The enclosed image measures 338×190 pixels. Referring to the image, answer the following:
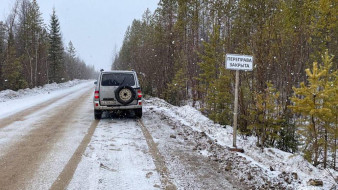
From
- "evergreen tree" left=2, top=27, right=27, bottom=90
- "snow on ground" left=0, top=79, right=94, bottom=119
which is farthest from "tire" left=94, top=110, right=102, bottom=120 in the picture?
"evergreen tree" left=2, top=27, right=27, bottom=90

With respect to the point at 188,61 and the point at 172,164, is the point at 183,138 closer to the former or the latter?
the point at 172,164

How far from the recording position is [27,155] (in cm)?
559

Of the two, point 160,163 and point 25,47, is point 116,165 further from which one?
point 25,47

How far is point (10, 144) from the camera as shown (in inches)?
256

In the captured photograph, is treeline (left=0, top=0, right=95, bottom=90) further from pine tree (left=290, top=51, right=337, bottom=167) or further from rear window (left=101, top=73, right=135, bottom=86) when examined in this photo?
pine tree (left=290, top=51, right=337, bottom=167)

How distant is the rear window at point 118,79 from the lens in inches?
410

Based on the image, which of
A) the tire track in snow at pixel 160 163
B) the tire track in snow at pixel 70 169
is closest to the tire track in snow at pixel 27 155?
the tire track in snow at pixel 70 169

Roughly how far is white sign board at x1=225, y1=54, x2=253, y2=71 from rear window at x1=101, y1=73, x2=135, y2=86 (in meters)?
5.45

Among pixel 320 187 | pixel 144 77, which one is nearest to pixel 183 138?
pixel 320 187

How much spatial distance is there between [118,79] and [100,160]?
579cm

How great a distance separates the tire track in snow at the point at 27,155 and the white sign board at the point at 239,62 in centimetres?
476

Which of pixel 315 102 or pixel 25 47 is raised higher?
pixel 25 47

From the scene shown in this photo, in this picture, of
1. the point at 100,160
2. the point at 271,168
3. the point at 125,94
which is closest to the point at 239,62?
the point at 271,168

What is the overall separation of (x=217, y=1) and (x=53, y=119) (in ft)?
35.2
